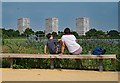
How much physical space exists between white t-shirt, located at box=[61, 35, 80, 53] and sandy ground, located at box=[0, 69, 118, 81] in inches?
28.1

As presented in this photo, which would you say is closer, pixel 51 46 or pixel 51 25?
pixel 51 46

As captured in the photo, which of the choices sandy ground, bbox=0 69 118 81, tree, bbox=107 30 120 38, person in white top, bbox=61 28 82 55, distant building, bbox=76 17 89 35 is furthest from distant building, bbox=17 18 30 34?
sandy ground, bbox=0 69 118 81

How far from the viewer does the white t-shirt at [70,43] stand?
9445 mm

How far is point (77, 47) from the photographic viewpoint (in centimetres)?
944

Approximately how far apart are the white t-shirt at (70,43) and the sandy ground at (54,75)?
0.71 m

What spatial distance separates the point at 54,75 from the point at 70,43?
5.07 feet

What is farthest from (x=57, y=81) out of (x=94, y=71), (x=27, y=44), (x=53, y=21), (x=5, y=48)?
(x=53, y=21)

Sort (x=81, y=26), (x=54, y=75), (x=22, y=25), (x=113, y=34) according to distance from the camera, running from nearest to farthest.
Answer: (x=54, y=75)
(x=113, y=34)
(x=81, y=26)
(x=22, y=25)

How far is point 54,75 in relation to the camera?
8.28 metres

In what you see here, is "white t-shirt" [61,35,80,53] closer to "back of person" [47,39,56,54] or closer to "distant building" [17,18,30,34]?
"back of person" [47,39,56,54]

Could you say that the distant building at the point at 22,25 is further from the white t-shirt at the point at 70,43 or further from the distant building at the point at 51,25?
the white t-shirt at the point at 70,43

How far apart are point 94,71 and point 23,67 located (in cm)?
210

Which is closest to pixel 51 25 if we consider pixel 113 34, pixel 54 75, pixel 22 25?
pixel 22 25

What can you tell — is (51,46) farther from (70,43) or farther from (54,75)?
(54,75)
